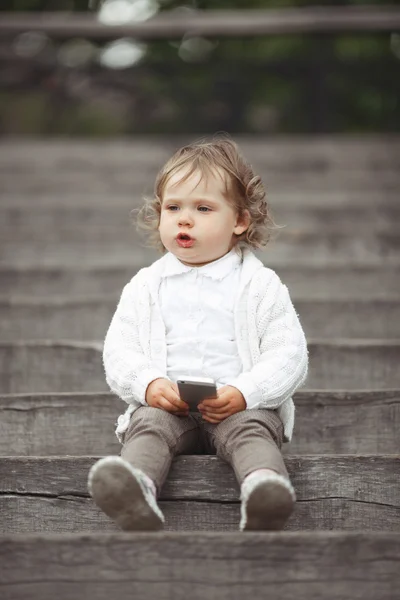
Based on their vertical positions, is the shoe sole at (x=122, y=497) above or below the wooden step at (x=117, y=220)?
below

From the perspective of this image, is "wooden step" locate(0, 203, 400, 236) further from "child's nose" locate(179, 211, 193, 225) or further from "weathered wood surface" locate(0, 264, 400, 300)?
"child's nose" locate(179, 211, 193, 225)

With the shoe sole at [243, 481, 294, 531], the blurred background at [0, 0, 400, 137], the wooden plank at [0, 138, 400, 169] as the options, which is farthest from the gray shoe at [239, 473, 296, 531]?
the blurred background at [0, 0, 400, 137]

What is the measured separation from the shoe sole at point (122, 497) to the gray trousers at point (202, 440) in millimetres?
125

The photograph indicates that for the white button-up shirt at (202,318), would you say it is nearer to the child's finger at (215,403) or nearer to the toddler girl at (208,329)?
the toddler girl at (208,329)

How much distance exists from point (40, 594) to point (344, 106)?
5.28m

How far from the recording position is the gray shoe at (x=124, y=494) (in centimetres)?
181

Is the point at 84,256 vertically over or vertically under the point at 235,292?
over

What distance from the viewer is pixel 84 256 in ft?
14.7

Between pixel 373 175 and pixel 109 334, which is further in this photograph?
pixel 373 175

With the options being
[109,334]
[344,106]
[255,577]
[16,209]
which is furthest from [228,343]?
[344,106]

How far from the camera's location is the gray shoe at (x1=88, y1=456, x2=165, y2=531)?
71.1 inches

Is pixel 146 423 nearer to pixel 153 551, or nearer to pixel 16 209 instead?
pixel 153 551

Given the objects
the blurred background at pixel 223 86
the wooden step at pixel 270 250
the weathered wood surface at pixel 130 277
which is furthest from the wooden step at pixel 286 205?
the blurred background at pixel 223 86

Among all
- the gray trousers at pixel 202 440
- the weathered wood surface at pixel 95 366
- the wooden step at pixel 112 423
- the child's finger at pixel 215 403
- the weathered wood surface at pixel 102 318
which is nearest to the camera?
the gray trousers at pixel 202 440
